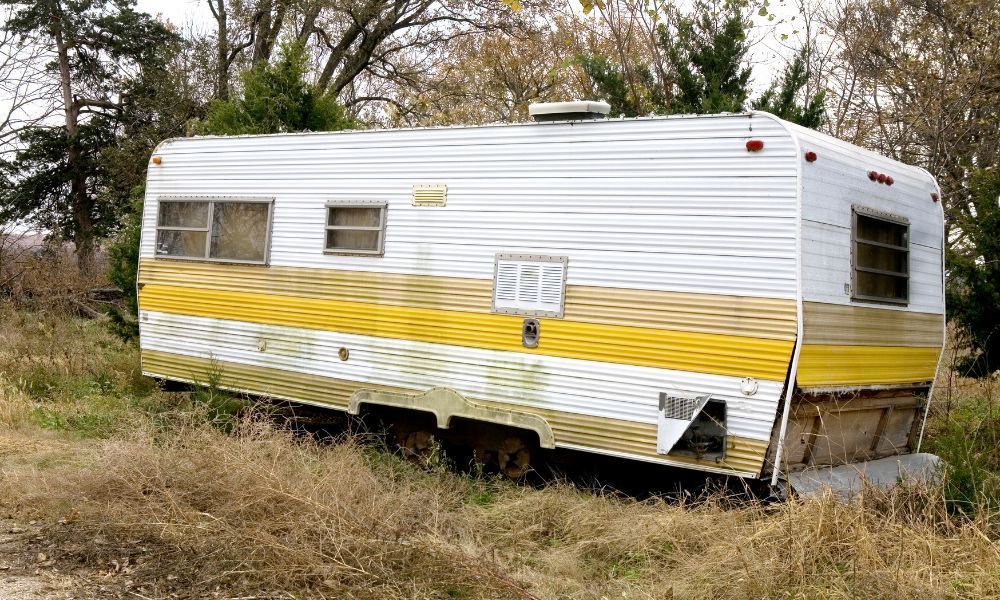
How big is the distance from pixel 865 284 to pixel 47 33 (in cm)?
2344

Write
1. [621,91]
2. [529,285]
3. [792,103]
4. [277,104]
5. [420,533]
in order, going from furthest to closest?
[621,91], [277,104], [792,103], [529,285], [420,533]

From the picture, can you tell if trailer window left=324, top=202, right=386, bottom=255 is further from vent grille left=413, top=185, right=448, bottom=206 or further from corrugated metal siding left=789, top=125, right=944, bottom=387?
corrugated metal siding left=789, top=125, right=944, bottom=387

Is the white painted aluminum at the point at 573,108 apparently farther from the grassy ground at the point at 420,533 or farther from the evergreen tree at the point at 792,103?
the evergreen tree at the point at 792,103

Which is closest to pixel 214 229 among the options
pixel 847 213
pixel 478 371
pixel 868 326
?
pixel 478 371

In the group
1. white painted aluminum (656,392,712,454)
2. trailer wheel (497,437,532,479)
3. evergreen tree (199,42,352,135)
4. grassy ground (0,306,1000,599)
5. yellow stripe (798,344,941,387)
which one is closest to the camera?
grassy ground (0,306,1000,599)

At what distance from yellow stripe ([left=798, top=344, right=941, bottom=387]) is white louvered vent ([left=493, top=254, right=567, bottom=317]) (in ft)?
6.39

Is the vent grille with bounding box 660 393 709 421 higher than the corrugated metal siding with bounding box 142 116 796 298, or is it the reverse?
the corrugated metal siding with bounding box 142 116 796 298

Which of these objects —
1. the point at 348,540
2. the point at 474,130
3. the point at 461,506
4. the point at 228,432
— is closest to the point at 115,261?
the point at 228,432

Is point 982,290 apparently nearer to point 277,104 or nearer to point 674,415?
point 674,415

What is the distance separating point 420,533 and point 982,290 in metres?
6.46

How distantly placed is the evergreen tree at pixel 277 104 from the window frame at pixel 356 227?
14.9 ft

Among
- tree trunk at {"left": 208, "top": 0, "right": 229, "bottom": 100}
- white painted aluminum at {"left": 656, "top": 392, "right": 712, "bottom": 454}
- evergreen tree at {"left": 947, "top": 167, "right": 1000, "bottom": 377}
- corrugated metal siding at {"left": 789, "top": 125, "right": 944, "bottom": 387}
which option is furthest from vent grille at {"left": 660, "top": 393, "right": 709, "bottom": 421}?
tree trunk at {"left": 208, "top": 0, "right": 229, "bottom": 100}

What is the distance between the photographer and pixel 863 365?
7.41 meters

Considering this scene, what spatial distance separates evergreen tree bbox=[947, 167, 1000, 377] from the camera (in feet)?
30.6
